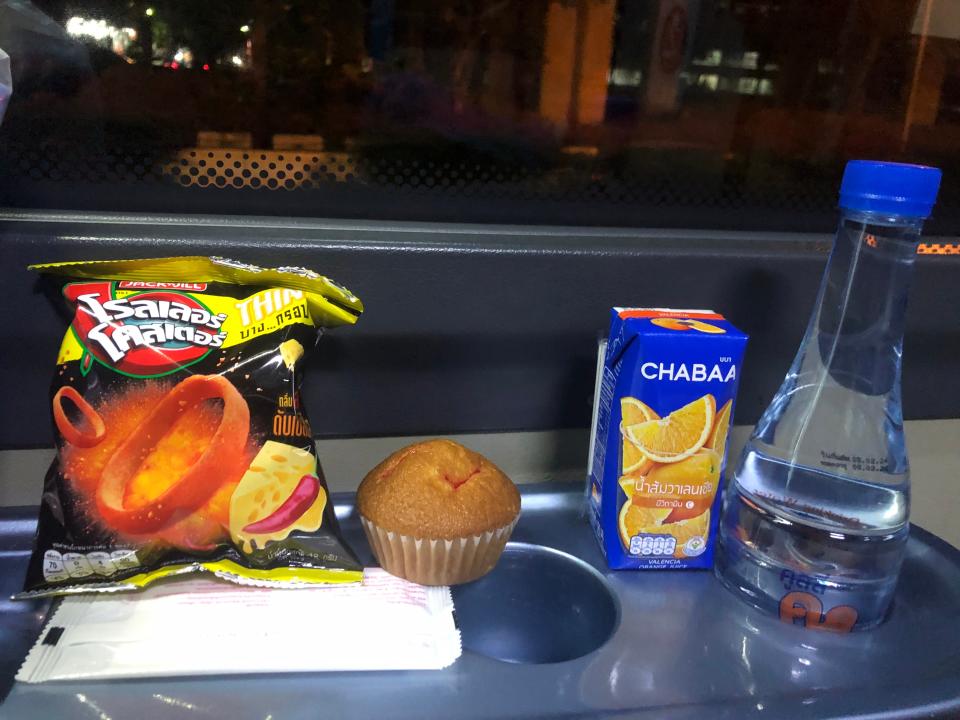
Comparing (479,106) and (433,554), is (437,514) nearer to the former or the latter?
(433,554)

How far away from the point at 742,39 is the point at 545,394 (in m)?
0.37

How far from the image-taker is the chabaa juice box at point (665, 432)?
2.04 ft

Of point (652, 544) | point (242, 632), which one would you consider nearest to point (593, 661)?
point (652, 544)

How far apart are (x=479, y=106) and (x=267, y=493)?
37 cm

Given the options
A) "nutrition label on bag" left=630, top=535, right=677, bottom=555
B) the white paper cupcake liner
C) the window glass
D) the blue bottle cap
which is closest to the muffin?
the white paper cupcake liner

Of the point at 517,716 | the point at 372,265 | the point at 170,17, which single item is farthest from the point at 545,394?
the point at 170,17

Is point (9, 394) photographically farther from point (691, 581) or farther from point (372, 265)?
point (691, 581)

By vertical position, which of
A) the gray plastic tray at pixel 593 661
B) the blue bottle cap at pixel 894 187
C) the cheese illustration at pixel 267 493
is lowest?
the gray plastic tray at pixel 593 661

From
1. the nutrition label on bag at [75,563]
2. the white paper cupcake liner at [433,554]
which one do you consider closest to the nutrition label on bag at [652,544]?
the white paper cupcake liner at [433,554]

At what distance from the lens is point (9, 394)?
67 cm

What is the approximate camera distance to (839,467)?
0.65 meters

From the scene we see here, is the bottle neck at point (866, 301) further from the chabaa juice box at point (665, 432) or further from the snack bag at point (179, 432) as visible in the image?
the snack bag at point (179, 432)

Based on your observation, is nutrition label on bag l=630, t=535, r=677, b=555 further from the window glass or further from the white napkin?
the window glass

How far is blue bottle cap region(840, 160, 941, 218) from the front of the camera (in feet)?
1.75
